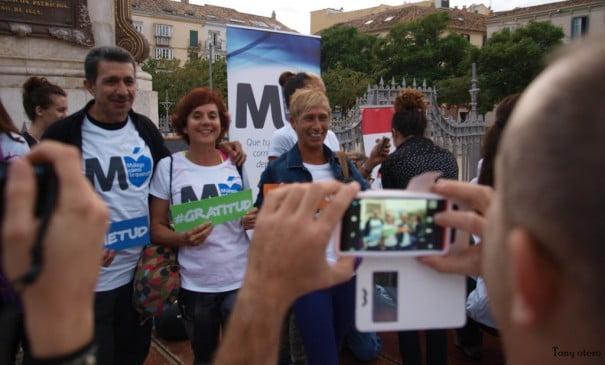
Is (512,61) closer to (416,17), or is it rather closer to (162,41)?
(416,17)

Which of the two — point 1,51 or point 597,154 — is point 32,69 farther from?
point 597,154

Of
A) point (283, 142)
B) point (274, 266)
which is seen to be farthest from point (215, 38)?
point (274, 266)

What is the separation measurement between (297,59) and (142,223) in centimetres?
282

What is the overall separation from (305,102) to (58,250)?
7.92 ft

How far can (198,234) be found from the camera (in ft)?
8.45

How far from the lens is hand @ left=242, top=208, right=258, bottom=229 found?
2.74 m

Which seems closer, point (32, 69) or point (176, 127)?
point (176, 127)

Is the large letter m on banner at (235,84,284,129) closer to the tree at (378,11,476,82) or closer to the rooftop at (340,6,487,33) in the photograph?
the tree at (378,11,476,82)

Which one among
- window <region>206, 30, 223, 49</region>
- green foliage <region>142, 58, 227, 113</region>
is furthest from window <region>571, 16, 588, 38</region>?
window <region>206, 30, 223, 49</region>

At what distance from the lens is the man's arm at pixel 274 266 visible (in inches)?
40.3

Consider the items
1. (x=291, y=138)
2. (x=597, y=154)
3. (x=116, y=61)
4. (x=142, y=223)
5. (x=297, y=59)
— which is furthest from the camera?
(x=297, y=59)

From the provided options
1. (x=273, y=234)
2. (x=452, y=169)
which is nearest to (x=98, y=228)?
(x=273, y=234)

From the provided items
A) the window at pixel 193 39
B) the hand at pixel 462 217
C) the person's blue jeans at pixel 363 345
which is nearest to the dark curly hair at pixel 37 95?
the person's blue jeans at pixel 363 345

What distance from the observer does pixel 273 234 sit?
102 cm
